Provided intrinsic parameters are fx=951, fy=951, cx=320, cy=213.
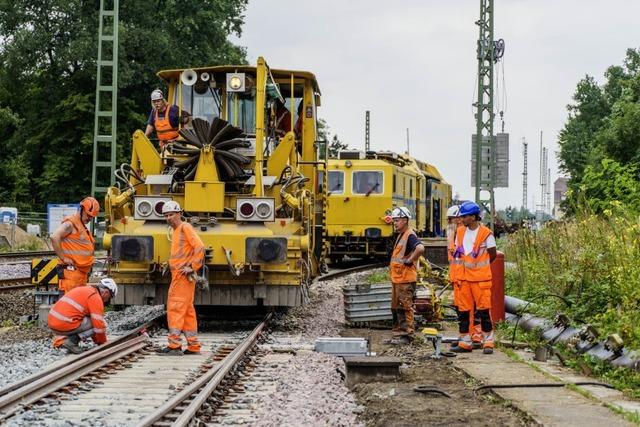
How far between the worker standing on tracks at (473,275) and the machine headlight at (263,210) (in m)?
2.44

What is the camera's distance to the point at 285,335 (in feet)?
39.9

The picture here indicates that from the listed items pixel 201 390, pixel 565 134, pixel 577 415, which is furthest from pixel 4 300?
pixel 565 134

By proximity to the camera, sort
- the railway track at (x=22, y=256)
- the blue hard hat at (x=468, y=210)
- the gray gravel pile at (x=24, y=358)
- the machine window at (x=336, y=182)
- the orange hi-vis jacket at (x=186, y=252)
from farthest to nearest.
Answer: the railway track at (x=22, y=256) < the machine window at (x=336, y=182) < the blue hard hat at (x=468, y=210) < the orange hi-vis jacket at (x=186, y=252) < the gray gravel pile at (x=24, y=358)

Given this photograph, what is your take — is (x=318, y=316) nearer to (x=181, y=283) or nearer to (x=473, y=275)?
(x=473, y=275)

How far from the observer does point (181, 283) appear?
10414mm

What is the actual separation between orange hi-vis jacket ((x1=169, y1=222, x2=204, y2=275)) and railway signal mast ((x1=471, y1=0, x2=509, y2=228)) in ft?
37.8

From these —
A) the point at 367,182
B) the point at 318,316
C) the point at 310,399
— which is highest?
the point at 367,182

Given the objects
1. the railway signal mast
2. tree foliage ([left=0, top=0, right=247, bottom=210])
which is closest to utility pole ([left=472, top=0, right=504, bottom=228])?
→ the railway signal mast

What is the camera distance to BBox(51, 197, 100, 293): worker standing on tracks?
38.7 ft

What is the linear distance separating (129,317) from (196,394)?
6.62m

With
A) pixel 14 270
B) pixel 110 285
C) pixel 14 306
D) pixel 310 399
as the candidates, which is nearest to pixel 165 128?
pixel 110 285

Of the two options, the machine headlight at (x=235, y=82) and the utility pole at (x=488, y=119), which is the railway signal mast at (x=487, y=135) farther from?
A: the machine headlight at (x=235, y=82)

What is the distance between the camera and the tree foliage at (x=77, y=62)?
3906cm

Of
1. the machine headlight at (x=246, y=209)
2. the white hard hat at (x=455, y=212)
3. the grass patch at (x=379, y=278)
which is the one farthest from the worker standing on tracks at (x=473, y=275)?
the grass patch at (x=379, y=278)
